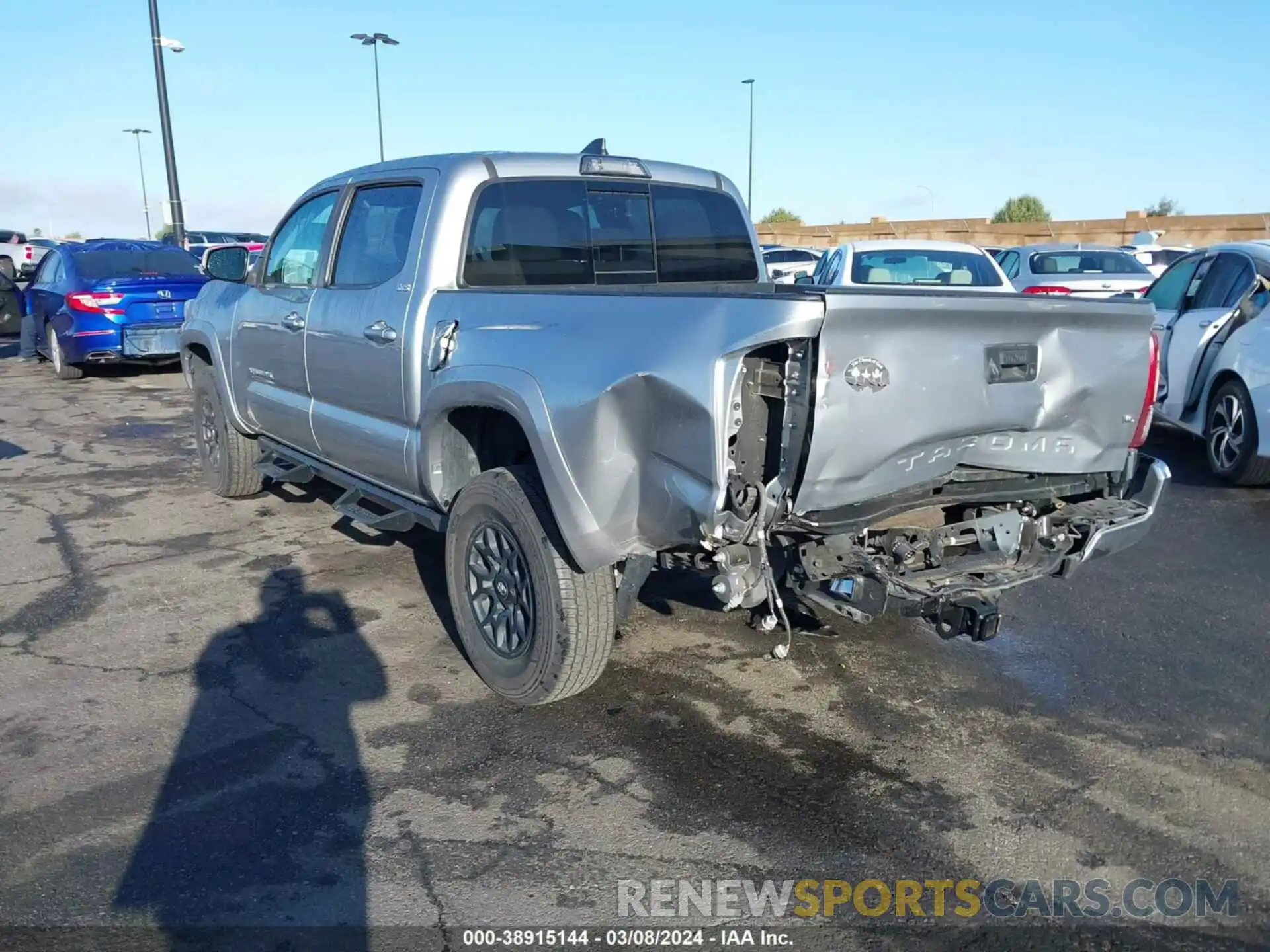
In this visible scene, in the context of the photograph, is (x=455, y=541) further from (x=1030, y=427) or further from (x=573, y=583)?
(x=1030, y=427)

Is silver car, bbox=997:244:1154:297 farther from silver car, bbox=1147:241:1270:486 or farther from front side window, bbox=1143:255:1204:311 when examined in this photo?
silver car, bbox=1147:241:1270:486

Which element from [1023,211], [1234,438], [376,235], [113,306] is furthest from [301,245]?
[1023,211]

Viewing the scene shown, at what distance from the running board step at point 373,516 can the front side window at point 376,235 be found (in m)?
1.04

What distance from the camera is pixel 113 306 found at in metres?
12.6

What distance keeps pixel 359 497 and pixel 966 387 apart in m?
3.19

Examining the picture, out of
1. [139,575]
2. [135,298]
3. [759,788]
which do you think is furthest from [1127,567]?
[135,298]

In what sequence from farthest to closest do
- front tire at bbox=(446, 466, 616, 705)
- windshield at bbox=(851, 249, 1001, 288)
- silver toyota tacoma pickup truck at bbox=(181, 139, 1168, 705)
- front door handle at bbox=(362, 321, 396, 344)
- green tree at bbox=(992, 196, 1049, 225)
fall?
green tree at bbox=(992, 196, 1049, 225), windshield at bbox=(851, 249, 1001, 288), front door handle at bbox=(362, 321, 396, 344), front tire at bbox=(446, 466, 616, 705), silver toyota tacoma pickup truck at bbox=(181, 139, 1168, 705)

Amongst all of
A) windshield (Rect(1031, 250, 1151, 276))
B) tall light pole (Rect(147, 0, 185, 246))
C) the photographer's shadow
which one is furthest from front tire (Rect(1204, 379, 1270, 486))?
tall light pole (Rect(147, 0, 185, 246))

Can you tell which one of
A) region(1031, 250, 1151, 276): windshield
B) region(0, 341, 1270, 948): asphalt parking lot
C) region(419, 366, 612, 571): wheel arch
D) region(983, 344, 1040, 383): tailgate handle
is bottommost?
region(0, 341, 1270, 948): asphalt parking lot

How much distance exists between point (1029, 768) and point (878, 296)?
177 centimetres

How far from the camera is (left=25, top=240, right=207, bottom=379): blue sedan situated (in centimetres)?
1256

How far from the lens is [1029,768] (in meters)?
3.61

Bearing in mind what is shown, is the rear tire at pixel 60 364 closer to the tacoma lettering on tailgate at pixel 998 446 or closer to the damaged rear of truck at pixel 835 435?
the damaged rear of truck at pixel 835 435

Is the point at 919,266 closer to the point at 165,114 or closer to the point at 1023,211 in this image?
the point at 165,114
